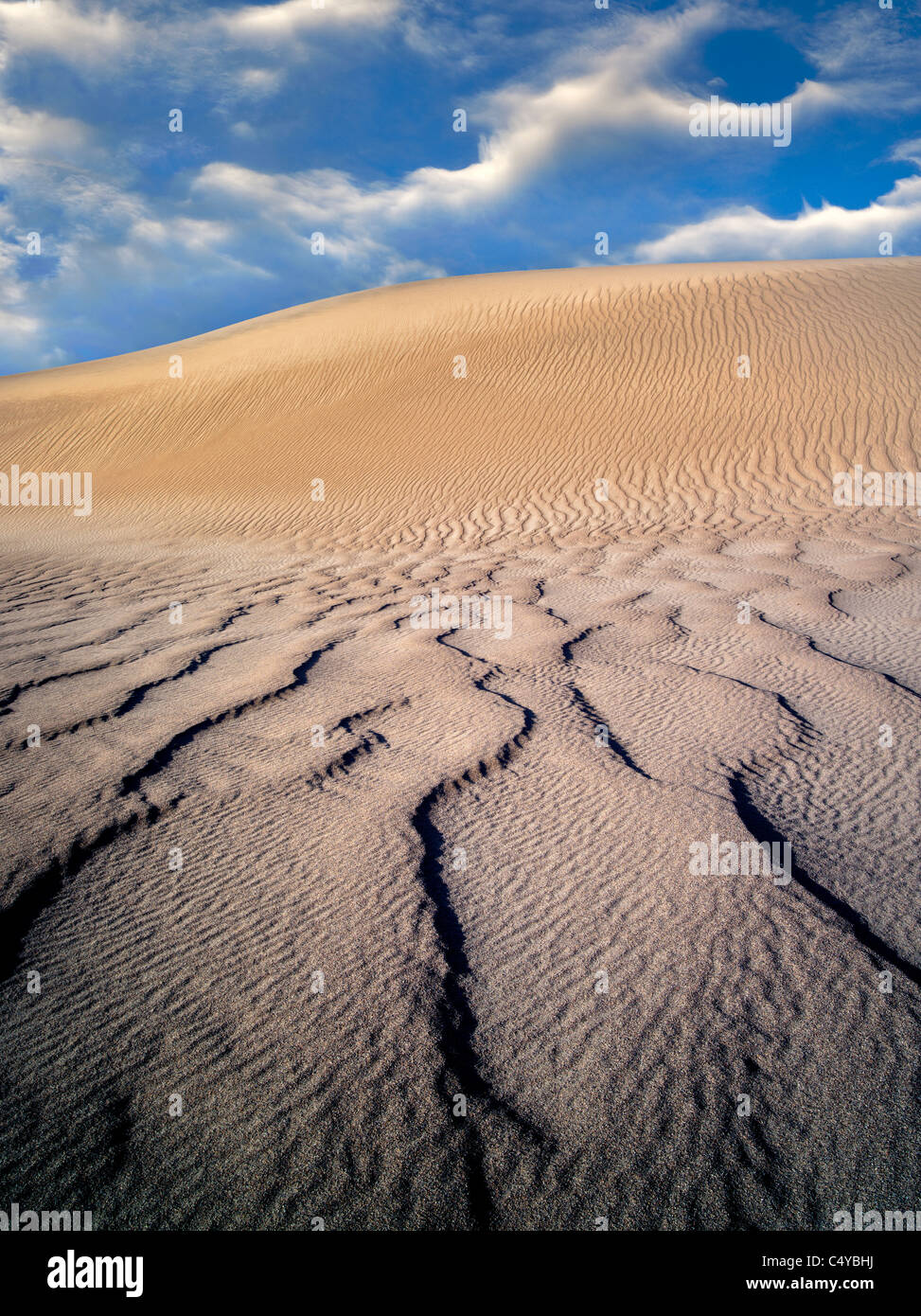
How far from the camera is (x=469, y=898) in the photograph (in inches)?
81.7

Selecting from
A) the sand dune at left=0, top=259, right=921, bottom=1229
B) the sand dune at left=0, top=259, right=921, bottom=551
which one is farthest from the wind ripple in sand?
the sand dune at left=0, top=259, right=921, bottom=551

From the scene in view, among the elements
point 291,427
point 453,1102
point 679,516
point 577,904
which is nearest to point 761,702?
point 577,904

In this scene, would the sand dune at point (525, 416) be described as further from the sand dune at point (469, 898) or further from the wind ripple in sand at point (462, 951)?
the wind ripple in sand at point (462, 951)

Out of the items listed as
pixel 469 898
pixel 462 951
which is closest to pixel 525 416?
pixel 469 898

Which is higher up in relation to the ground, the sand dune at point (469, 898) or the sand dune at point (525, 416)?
the sand dune at point (525, 416)

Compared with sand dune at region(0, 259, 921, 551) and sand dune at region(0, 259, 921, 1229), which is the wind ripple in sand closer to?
sand dune at region(0, 259, 921, 1229)

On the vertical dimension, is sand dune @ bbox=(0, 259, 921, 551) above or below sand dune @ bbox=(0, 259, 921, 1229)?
above

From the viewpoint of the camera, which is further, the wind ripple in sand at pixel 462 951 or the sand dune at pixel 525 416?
the sand dune at pixel 525 416

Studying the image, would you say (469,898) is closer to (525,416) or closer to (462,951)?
(462,951)

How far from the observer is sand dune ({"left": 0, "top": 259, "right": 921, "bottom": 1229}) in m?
1.37

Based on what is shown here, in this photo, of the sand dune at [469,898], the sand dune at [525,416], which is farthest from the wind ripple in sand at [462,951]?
the sand dune at [525,416]

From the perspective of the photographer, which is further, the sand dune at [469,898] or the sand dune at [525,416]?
the sand dune at [525,416]

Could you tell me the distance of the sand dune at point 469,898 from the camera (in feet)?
4.50

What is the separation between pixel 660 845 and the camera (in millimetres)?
2258
